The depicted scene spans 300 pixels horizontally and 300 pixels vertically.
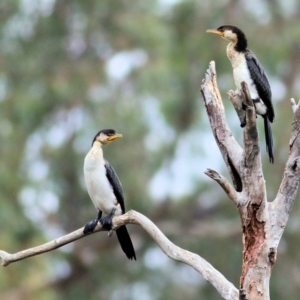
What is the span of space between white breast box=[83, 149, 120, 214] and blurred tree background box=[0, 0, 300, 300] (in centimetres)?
585

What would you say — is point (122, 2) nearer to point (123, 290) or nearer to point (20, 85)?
point (20, 85)

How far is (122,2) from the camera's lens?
11.9m

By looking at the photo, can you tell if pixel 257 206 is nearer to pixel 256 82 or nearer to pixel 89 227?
pixel 89 227

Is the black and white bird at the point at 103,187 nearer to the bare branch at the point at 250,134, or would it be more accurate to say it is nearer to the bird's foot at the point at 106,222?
the bird's foot at the point at 106,222

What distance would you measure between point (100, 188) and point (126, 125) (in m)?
6.34

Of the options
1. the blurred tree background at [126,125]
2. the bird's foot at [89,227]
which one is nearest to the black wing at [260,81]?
the bird's foot at [89,227]

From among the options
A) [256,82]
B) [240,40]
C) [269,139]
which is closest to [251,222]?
[269,139]

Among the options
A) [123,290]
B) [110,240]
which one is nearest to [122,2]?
[110,240]

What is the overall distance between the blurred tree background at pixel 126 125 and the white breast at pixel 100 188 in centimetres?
585

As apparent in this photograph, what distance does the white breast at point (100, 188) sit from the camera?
5055 millimetres

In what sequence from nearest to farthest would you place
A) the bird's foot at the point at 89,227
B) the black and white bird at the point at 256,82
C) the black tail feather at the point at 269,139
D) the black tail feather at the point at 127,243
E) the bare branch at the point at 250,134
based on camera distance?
the bare branch at the point at 250,134
the bird's foot at the point at 89,227
the black tail feather at the point at 127,243
the black tail feather at the point at 269,139
the black and white bird at the point at 256,82

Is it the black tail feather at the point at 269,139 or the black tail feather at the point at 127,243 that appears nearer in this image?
the black tail feather at the point at 127,243

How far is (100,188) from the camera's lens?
16.6ft

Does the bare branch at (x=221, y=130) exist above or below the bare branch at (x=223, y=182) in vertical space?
above
